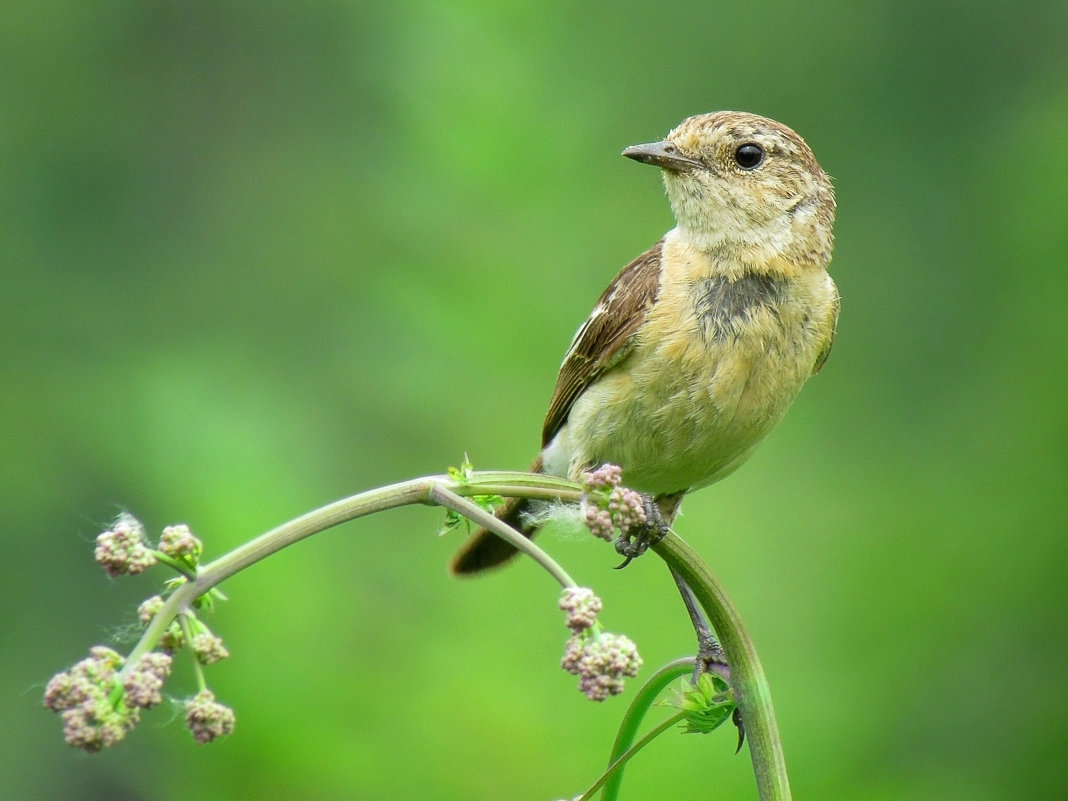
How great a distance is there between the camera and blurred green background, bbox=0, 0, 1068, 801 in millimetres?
4746

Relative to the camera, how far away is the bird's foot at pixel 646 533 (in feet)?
8.40

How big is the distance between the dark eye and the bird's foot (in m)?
1.35

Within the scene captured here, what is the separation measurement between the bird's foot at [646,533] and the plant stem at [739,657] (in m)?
0.05

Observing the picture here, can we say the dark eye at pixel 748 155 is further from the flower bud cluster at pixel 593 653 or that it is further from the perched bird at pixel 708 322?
the flower bud cluster at pixel 593 653

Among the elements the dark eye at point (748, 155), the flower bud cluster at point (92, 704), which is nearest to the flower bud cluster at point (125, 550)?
the flower bud cluster at point (92, 704)

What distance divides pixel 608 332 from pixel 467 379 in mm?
1193

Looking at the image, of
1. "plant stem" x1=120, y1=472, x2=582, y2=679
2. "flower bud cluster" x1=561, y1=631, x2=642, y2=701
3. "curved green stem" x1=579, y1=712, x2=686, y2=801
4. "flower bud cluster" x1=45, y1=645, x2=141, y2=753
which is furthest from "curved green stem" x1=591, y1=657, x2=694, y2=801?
"flower bud cluster" x1=45, y1=645, x2=141, y2=753

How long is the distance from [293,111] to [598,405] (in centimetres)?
424

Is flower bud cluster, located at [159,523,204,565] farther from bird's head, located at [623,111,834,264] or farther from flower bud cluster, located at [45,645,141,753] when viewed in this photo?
bird's head, located at [623,111,834,264]

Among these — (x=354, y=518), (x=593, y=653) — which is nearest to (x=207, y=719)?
(x=354, y=518)

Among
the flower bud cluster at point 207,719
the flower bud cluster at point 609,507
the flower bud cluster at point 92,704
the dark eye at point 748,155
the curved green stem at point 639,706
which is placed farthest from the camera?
the dark eye at point 748,155

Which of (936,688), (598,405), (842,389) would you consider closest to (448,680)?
(598,405)

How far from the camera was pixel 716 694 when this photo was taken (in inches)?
101

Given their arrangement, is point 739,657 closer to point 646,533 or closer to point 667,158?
point 646,533
